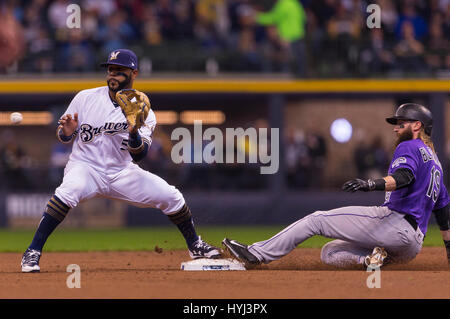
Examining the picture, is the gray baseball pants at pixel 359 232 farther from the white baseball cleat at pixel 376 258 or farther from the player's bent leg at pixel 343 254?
the player's bent leg at pixel 343 254

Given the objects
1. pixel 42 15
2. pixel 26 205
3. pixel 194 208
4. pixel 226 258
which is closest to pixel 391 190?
pixel 226 258

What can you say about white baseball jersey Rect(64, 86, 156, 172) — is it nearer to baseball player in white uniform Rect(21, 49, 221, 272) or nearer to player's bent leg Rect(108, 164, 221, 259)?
baseball player in white uniform Rect(21, 49, 221, 272)

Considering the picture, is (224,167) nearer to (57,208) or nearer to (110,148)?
(110,148)

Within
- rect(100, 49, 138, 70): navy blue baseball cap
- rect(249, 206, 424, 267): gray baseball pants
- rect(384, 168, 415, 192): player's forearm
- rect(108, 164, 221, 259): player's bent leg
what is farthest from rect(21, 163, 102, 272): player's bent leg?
rect(384, 168, 415, 192): player's forearm

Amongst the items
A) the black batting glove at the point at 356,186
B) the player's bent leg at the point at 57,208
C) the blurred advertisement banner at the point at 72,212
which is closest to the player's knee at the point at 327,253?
the black batting glove at the point at 356,186

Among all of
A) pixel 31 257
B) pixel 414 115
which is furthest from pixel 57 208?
pixel 414 115

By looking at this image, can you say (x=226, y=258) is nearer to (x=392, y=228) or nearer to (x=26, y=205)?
(x=392, y=228)
